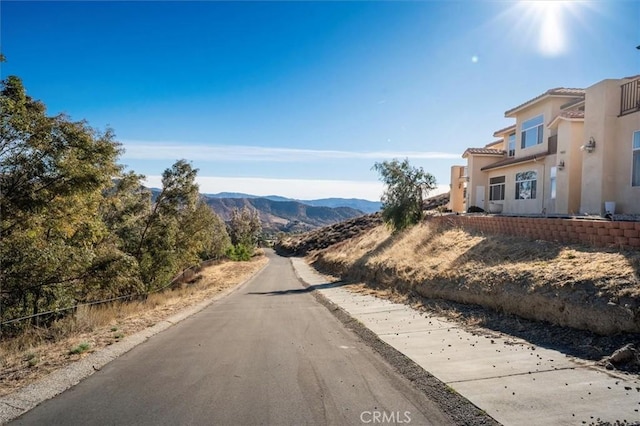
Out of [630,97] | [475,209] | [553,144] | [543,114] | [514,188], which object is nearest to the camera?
[630,97]

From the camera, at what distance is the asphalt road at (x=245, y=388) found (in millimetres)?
4477

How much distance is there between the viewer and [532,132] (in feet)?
81.2

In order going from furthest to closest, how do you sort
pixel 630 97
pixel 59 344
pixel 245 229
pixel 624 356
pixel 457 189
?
pixel 245 229 → pixel 457 189 → pixel 630 97 → pixel 59 344 → pixel 624 356

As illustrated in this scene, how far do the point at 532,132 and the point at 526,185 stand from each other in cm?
336

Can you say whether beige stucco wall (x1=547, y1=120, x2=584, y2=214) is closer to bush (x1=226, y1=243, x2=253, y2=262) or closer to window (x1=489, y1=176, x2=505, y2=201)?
window (x1=489, y1=176, x2=505, y2=201)

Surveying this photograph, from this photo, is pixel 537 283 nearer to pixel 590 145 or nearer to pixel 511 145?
pixel 590 145

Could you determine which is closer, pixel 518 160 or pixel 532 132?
pixel 532 132

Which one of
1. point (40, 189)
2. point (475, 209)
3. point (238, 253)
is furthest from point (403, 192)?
point (238, 253)

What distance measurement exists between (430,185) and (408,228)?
349 cm

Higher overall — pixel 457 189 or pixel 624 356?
pixel 457 189

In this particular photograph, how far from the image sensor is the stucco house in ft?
51.4

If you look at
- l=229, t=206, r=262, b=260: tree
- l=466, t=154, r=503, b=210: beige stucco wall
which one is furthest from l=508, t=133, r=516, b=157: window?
l=229, t=206, r=262, b=260: tree

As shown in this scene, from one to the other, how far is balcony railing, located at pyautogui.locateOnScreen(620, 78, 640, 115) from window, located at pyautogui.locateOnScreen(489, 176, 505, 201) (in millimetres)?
11808

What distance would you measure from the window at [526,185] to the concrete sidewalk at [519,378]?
58.2 feet
